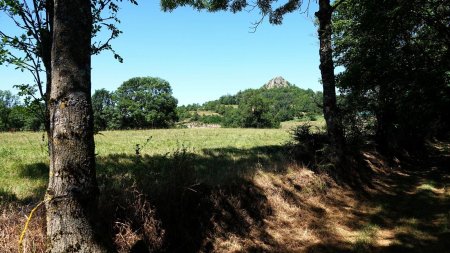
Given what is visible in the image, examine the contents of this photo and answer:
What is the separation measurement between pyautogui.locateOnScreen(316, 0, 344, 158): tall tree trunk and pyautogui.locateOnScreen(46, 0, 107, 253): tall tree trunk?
31.1 ft

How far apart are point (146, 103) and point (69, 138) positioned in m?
87.7

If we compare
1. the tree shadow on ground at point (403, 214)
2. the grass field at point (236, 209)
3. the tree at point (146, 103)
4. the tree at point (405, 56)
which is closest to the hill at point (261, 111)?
the tree at point (146, 103)

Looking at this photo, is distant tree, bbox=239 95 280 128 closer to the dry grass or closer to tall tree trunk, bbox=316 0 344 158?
tall tree trunk, bbox=316 0 344 158

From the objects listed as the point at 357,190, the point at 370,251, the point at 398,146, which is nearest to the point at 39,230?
the point at 370,251

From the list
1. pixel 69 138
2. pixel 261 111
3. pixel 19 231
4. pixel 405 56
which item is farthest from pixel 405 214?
pixel 261 111

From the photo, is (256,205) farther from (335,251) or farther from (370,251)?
(370,251)

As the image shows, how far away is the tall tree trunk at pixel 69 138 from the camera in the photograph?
3.90 meters

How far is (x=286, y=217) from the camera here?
8555mm

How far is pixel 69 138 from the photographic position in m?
3.91

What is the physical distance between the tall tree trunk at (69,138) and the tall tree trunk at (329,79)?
31.1 feet

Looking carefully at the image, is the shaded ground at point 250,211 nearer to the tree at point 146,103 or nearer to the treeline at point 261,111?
the treeline at point 261,111

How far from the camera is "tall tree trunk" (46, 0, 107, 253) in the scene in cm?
390

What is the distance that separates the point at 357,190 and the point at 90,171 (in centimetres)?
960

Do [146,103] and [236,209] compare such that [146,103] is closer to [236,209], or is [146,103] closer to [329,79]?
[329,79]
